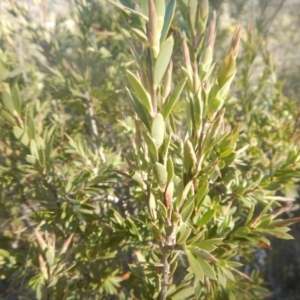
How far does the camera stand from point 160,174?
0.61 m

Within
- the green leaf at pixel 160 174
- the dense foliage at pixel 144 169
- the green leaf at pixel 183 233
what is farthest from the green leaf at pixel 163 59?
the green leaf at pixel 183 233

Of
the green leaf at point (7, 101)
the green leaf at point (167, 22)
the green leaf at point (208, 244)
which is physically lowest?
the green leaf at point (208, 244)

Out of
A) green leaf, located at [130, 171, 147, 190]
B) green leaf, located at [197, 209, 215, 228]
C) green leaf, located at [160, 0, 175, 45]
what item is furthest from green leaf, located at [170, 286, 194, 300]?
green leaf, located at [160, 0, 175, 45]

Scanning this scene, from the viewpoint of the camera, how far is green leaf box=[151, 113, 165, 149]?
58cm

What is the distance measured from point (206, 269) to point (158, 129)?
0.81 feet

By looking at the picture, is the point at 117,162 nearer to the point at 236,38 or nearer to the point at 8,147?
the point at 8,147

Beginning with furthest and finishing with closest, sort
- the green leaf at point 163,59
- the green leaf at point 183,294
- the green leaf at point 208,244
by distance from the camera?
the green leaf at point 183,294
the green leaf at point 208,244
the green leaf at point 163,59

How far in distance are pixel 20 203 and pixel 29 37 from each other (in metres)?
0.70

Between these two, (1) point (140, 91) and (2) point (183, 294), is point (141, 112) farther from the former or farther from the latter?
(2) point (183, 294)

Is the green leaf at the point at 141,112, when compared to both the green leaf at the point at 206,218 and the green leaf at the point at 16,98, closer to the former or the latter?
the green leaf at the point at 206,218

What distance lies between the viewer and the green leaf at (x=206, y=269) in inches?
24.7

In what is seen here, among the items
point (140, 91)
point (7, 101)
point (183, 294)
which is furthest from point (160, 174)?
point (7, 101)

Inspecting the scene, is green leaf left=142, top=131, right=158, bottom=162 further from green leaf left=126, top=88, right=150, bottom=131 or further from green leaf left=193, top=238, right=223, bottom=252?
green leaf left=193, top=238, right=223, bottom=252

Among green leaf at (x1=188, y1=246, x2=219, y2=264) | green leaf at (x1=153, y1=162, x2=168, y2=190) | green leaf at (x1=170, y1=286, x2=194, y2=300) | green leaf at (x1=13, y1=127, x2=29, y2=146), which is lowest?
green leaf at (x1=170, y1=286, x2=194, y2=300)
